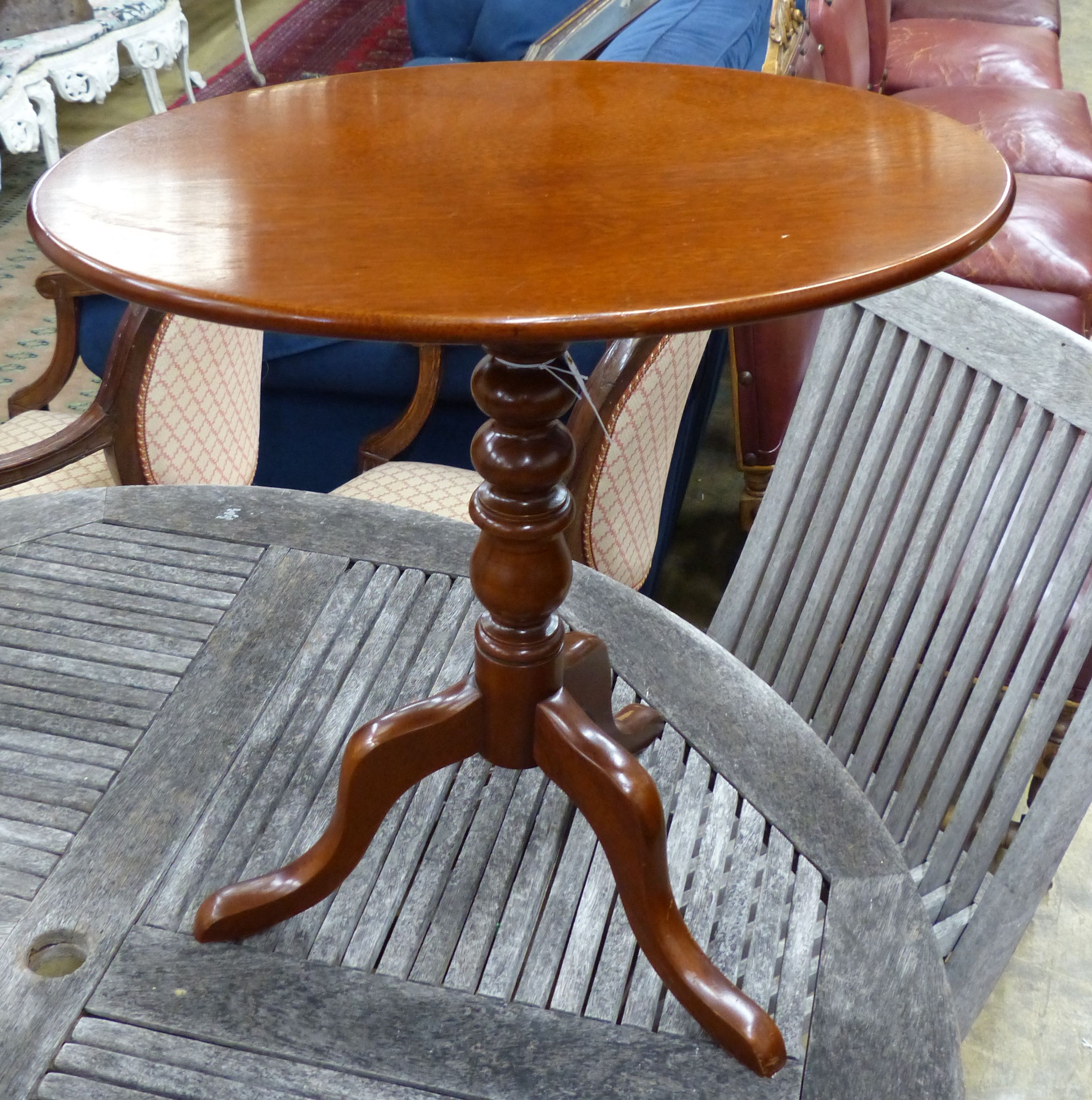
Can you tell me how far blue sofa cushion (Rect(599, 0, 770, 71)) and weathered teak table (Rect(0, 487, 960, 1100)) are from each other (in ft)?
3.62

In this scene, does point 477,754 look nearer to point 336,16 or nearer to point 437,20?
point 437,20

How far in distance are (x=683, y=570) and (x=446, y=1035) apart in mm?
1559

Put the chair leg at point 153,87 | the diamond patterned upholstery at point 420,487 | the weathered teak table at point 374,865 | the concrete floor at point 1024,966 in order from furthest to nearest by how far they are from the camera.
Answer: the chair leg at point 153,87, the diamond patterned upholstery at point 420,487, the concrete floor at point 1024,966, the weathered teak table at point 374,865

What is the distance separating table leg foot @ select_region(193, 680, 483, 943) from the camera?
66cm

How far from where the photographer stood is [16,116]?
3.09 meters

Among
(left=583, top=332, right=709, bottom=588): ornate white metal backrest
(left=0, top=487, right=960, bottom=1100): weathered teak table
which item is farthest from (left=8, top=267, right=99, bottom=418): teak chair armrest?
(left=583, top=332, right=709, bottom=588): ornate white metal backrest

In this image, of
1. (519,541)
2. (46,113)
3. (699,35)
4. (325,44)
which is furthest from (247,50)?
(519,541)

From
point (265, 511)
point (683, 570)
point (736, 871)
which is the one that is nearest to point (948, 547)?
point (736, 871)

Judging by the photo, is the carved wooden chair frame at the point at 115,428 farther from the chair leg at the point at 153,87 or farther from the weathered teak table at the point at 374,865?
the chair leg at the point at 153,87

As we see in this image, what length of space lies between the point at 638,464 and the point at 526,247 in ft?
2.75

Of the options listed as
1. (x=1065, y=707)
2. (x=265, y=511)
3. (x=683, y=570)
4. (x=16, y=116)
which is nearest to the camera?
(x=265, y=511)

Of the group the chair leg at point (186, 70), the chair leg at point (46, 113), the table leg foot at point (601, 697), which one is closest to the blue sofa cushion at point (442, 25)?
the chair leg at point (186, 70)

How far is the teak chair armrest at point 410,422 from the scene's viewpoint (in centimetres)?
156

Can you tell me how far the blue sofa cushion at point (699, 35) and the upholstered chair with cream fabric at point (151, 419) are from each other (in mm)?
770
